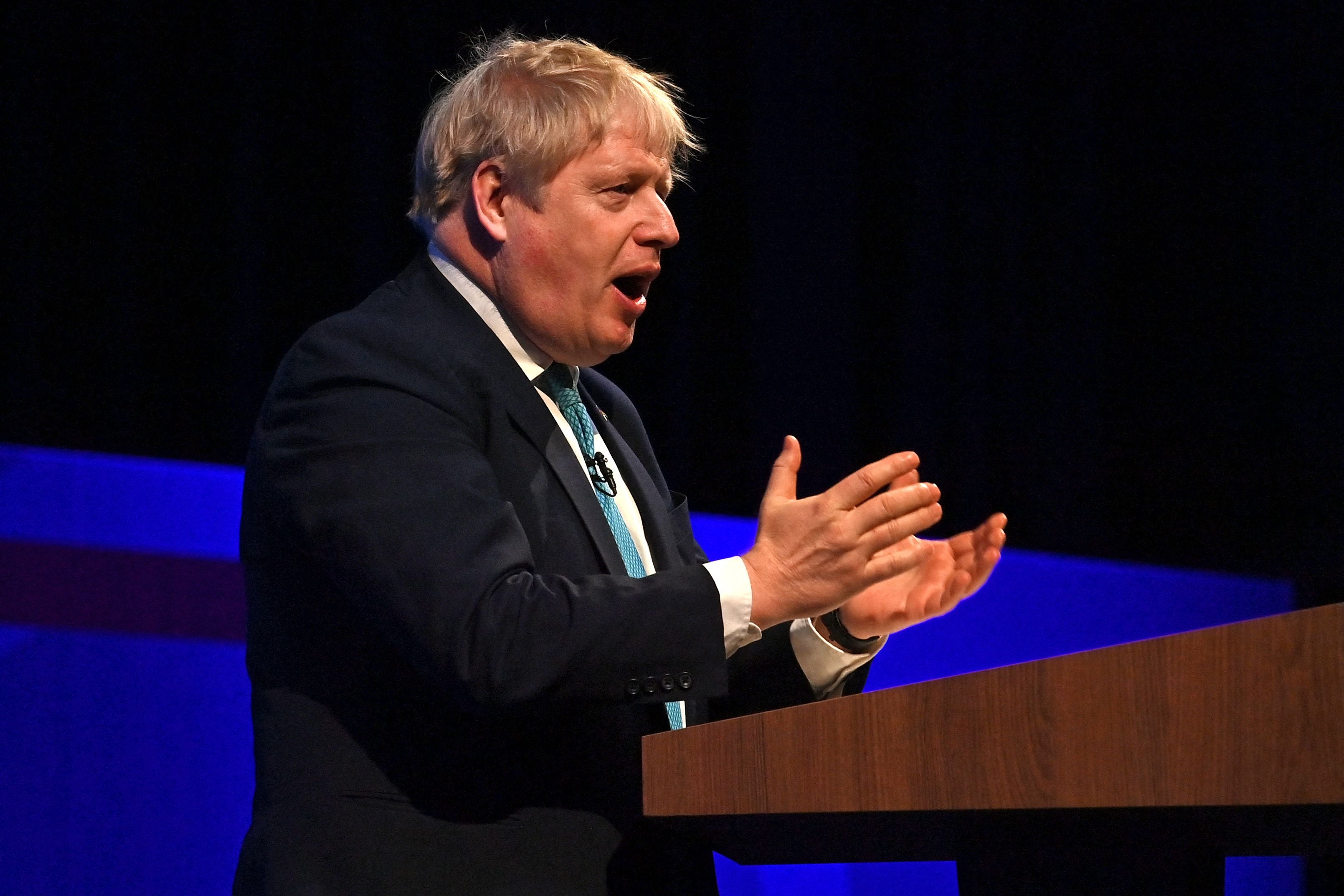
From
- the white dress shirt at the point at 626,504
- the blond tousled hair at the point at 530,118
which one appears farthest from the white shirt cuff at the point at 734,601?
the blond tousled hair at the point at 530,118

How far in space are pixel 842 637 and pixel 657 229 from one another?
55 centimetres

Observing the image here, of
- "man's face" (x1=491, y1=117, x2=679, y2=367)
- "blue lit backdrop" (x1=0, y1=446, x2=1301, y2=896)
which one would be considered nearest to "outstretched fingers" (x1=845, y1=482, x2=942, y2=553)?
"man's face" (x1=491, y1=117, x2=679, y2=367)

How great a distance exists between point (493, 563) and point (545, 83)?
712 millimetres

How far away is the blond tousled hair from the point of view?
1.59 meters

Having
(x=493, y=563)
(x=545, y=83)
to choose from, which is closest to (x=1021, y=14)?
→ (x=545, y=83)

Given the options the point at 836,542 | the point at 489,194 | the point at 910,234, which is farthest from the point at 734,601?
the point at 910,234

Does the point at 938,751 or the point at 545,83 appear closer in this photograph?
the point at 938,751

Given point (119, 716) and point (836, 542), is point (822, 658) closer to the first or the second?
point (836, 542)

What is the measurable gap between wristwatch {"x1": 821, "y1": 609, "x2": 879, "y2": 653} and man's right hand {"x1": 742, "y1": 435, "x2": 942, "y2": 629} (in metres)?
0.39

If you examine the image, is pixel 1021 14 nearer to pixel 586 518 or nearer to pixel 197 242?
pixel 197 242

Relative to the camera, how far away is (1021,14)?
3148 mm

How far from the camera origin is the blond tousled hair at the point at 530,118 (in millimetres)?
1593

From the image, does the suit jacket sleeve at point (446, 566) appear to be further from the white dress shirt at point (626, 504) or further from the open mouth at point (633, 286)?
the open mouth at point (633, 286)

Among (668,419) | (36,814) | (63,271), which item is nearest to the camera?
(36,814)
